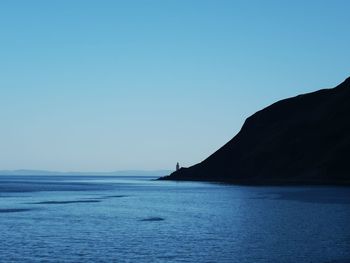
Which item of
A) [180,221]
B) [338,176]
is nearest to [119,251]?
[180,221]

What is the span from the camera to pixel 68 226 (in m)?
60.5

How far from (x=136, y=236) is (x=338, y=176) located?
15616 cm

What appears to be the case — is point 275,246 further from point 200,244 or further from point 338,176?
point 338,176

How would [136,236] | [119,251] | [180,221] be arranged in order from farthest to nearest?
[180,221]
[136,236]
[119,251]

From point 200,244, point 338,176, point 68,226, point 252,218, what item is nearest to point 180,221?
point 252,218

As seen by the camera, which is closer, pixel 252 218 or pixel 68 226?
pixel 68 226

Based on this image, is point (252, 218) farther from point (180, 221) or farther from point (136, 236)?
point (136, 236)

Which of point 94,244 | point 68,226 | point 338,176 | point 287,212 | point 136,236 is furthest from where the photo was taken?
point 338,176

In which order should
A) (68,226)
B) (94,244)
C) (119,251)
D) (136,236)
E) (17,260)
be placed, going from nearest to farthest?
(17,260)
(119,251)
(94,244)
(136,236)
(68,226)

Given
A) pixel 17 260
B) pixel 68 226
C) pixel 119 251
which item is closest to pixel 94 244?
pixel 119 251

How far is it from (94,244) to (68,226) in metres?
14.6

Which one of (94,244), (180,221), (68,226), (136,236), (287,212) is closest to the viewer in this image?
(94,244)

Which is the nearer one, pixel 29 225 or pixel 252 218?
pixel 29 225

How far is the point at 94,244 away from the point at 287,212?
123 feet
